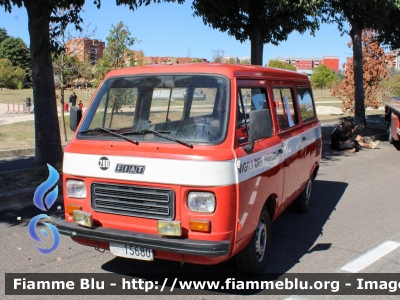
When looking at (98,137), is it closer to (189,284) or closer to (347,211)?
(189,284)

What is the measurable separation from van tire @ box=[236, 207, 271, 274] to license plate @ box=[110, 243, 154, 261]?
97cm

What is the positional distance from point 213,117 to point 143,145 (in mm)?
737

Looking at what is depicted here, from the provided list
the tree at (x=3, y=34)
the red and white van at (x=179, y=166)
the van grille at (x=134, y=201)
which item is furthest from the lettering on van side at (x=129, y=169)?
the tree at (x=3, y=34)

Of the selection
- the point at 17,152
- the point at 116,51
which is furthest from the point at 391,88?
the point at 17,152

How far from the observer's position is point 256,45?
40.3ft

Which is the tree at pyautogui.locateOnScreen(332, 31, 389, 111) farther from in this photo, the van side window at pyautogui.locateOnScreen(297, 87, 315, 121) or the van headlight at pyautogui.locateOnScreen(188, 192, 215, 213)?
the van headlight at pyautogui.locateOnScreen(188, 192, 215, 213)

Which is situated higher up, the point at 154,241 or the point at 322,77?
the point at 322,77

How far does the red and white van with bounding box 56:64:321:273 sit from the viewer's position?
4.06 metres

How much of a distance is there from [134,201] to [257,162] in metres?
1.27

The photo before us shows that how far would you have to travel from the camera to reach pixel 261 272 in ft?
16.2

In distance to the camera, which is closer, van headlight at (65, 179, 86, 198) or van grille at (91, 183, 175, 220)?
van grille at (91, 183, 175, 220)

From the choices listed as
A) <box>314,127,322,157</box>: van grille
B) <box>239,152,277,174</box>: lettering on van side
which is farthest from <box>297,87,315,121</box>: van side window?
<box>239,152,277,174</box>: lettering on van side

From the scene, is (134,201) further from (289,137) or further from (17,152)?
(17,152)

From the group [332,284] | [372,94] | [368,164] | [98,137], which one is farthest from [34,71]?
[372,94]
